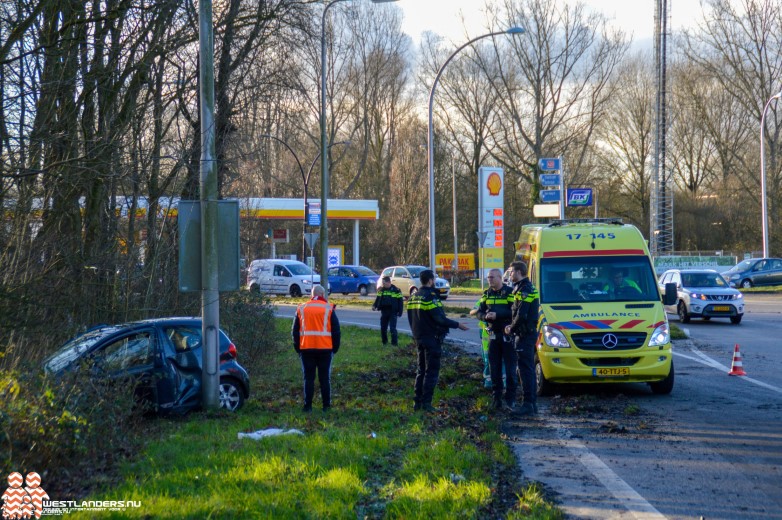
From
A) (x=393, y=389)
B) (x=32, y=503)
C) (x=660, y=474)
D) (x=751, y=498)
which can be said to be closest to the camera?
(x=32, y=503)

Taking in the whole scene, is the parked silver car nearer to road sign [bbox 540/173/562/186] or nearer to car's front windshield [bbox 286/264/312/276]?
road sign [bbox 540/173/562/186]

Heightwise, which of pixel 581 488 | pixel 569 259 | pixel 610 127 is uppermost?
pixel 610 127

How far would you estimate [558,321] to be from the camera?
11891mm

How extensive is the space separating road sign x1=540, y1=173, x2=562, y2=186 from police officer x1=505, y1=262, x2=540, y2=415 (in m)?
24.5

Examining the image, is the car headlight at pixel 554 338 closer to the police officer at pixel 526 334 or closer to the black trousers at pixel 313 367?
the police officer at pixel 526 334

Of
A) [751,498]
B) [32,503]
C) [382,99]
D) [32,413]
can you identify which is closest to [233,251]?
[32,413]

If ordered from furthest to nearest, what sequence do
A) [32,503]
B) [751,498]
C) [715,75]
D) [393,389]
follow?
[715,75] → [393,389] → [751,498] → [32,503]

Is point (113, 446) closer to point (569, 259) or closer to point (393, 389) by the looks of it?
point (393, 389)

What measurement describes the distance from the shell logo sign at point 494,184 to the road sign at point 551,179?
781cm

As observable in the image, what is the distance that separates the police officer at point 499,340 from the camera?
1088 centimetres

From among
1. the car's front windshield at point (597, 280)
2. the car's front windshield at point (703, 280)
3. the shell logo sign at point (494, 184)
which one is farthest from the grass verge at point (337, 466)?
the shell logo sign at point (494, 184)

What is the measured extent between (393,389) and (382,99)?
1764 inches

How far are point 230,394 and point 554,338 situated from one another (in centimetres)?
462

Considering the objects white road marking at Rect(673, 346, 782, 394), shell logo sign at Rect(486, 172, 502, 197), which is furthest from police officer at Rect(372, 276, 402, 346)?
shell logo sign at Rect(486, 172, 502, 197)
